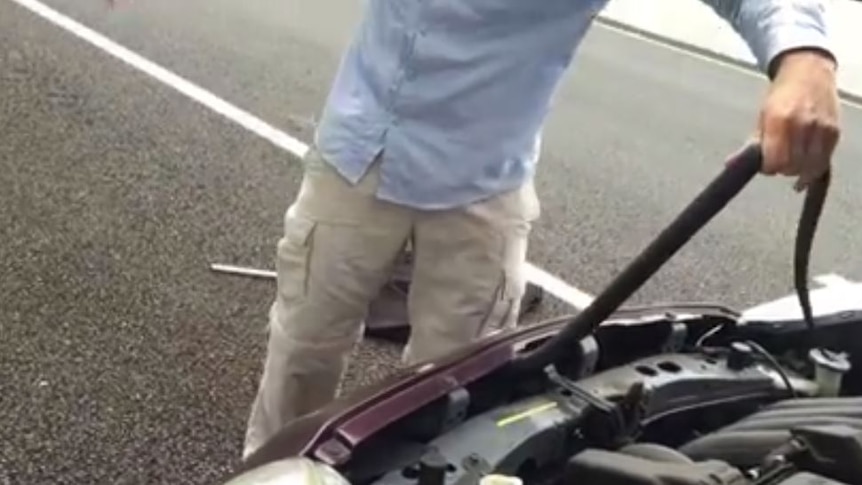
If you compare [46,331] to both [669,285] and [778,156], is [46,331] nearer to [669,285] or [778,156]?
[669,285]

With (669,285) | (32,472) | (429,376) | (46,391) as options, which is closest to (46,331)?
(46,391)

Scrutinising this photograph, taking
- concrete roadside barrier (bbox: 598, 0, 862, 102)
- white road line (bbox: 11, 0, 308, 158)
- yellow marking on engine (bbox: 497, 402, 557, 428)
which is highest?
yellow marking on engine (bbox: 497, 402, 557, 428)

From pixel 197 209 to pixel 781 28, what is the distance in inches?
114

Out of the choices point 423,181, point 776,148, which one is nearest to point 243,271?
point 423,181

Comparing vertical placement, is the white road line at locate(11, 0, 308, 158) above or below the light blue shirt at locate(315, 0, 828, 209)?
below

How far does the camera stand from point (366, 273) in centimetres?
Result: 225

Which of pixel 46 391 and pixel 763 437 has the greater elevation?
pixel 763 437

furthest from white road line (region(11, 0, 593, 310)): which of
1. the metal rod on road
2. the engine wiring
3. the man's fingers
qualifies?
the man's fingers

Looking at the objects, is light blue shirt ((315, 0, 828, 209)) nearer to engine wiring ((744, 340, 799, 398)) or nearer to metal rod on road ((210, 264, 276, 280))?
engine wiring ((744, 340, 799, 398))

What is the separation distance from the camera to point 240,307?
143 inches

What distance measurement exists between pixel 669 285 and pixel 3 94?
2.46 metres

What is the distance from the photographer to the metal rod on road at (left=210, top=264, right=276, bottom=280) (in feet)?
12.5

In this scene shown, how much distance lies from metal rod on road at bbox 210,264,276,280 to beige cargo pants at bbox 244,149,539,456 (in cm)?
144

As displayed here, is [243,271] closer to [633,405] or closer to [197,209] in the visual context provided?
[197,209]
